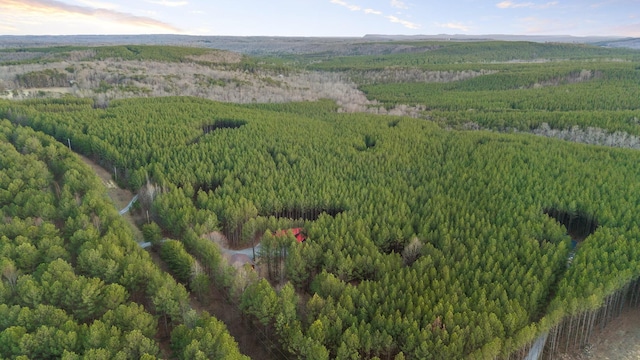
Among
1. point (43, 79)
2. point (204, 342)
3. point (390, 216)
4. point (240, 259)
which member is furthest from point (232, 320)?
point (43, 79)

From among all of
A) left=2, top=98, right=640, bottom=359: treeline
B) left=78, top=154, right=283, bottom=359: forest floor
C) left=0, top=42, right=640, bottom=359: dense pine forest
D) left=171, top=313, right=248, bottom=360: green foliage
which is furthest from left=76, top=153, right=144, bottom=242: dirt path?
left=171, top=313, right=248, bottom=360: green foliage

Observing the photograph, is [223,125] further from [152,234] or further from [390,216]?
[390,216]

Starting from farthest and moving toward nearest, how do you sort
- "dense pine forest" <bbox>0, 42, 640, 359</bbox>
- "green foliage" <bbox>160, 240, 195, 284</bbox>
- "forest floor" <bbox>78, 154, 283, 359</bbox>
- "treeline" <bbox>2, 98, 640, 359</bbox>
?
"green foliage" <bbox>160, 240, 195, 284</bbox>, "forest floor" <bbox>78, 154, 283, 359</bbox>, "treeline" <bbox>2, 98, 640, 359</bbox>, "dense pine forest" <bbox>0, 42, 640, 359</bbox>

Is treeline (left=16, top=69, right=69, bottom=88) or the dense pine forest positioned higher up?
treeline (left=16, top=69, right=69, bottom=88)

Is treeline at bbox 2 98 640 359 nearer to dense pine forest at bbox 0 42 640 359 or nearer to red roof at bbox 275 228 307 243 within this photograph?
dense pine forest at bbox 0 42 640 359

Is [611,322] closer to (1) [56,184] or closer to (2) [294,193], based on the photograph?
(2) [294,193]

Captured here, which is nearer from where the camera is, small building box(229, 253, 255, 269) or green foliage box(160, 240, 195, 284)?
green foliage box(160, 240, 195, 284)

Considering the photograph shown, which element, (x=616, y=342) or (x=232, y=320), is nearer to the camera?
(x=616, y=342)
